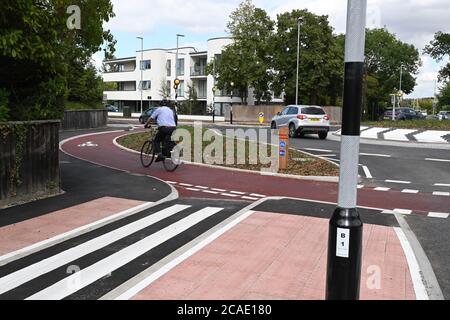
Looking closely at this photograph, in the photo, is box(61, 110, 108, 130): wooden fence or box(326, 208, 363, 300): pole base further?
box(61, 110, 108, 130): wooden fence

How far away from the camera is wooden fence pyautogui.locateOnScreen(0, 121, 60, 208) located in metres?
8.85

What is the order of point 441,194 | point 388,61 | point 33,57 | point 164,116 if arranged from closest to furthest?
1. point 33,57
2. point 441,194
3. point 164,116
4. point 388,61

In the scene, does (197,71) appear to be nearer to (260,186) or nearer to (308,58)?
(308,58)

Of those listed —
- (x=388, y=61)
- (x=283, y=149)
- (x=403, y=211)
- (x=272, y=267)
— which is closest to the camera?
(x=272, y=267)

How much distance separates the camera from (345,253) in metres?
3.65

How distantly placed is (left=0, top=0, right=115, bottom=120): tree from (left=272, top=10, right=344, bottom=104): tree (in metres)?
39.6

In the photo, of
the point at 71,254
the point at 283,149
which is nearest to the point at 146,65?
the point at 283,149

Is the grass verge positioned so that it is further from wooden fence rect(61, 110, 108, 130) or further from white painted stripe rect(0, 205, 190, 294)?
wooden fence rect(61, 110, 108, 130)

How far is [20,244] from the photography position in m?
6.70

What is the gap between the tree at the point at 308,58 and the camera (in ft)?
157

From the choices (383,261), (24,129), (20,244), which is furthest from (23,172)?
(383,261)

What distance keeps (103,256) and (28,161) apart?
13.6 feet

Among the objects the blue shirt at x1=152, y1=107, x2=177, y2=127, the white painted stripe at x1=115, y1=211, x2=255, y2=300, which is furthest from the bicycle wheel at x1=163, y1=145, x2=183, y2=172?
the white painted stripe at x1=115, y1=211, x2=255, y2=300
